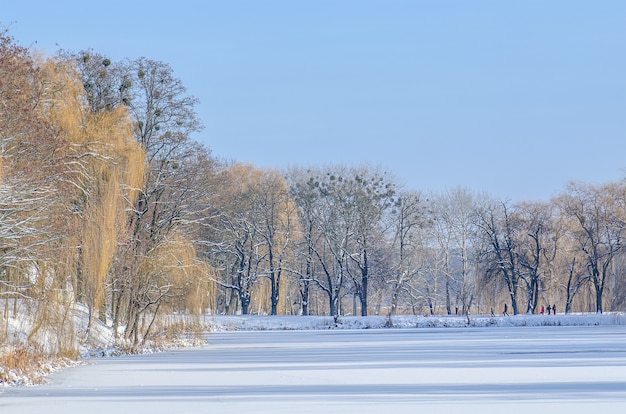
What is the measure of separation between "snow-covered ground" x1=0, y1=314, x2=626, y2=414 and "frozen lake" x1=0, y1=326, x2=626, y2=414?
0.06ft

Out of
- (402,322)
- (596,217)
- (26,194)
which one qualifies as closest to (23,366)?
(26,194)

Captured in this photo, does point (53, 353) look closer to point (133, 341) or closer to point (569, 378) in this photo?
point (133, 341)

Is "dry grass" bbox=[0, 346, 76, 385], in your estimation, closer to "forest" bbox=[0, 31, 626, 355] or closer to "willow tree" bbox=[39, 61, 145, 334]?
"forest" bbox=[0, 31, 626, 355]

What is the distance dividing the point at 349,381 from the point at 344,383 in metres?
0.44

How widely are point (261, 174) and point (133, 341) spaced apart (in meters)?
26.6

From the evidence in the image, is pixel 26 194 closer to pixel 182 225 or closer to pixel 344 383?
pixel 344 383

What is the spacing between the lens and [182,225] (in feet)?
125

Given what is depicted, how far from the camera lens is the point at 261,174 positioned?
57.0m

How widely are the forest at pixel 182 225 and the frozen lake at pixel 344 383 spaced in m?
2.68

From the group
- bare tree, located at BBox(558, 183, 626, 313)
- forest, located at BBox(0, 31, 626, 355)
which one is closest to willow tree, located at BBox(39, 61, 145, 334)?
forest, located at BBox(0, 31, 626, 355)

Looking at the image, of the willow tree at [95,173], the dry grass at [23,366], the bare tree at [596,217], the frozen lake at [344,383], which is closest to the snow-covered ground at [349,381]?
the frozen lake at [344,383]

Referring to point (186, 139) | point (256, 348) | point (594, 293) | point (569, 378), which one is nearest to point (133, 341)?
point (256, 348)

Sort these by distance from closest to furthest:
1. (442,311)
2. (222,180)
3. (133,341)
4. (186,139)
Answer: (133,341)
(186,139)
(222,180)
(442,311)

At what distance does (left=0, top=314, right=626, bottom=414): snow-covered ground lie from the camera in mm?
14023
